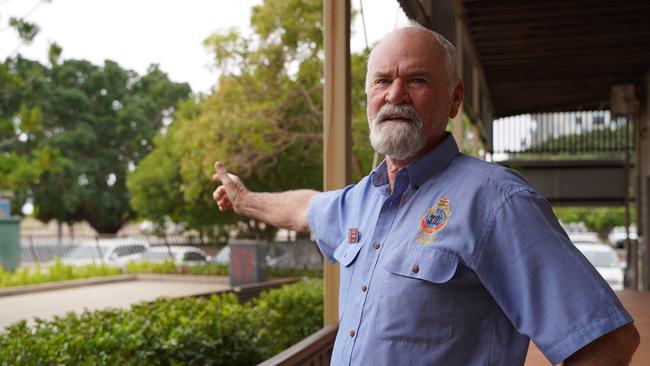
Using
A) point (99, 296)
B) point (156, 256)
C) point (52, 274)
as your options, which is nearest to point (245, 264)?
point (99, 296)

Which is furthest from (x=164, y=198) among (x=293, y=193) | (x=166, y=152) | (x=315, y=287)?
(x=293, y=193)

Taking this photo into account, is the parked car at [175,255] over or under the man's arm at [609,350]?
under

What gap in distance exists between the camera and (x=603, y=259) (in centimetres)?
1434

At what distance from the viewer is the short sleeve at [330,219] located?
5.74 ft

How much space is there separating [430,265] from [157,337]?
3.83 metres

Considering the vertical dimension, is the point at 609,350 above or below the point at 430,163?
below

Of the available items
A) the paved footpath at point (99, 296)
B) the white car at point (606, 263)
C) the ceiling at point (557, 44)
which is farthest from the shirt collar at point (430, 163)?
the white car at point (606, 263)

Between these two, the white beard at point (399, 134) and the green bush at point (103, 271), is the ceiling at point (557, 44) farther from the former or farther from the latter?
the green bush at point (103, 271)

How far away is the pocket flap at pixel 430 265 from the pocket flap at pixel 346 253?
0.19 m

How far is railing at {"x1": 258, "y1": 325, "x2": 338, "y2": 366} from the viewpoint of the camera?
125 inches

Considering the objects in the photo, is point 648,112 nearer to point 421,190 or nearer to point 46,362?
point 46,362

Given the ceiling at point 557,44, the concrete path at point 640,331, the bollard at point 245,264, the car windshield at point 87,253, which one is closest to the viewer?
the concrete path at point 640,331

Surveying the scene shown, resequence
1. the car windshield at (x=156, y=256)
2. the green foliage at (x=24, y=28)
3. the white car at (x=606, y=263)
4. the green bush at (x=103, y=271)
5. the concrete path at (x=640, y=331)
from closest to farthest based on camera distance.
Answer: the concrete path at (x=640, y=331) → the green foliage at (x=24, y=28) → the white car at (x=606, y=263) → the green bush at (x=103, y=271) → the car windshield at (x=156, y=256)

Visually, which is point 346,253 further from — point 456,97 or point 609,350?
point 609,350
